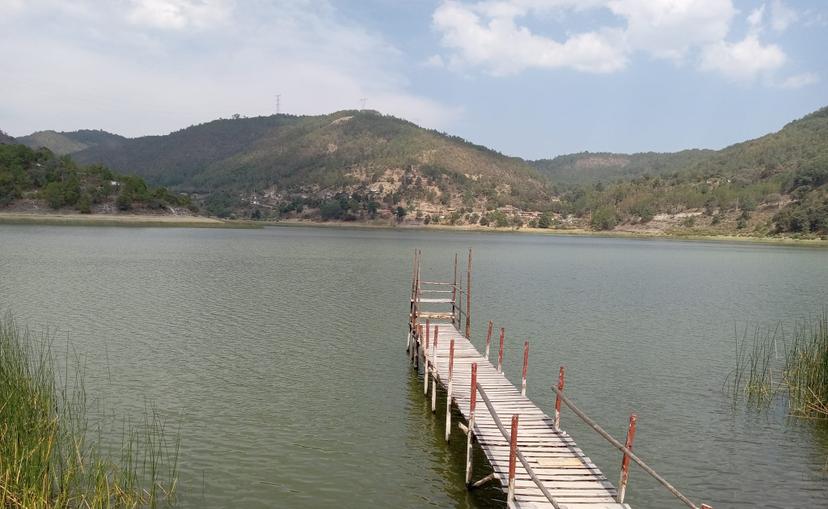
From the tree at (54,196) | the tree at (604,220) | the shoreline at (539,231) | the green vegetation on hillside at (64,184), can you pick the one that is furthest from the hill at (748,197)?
the tree at (54,196)

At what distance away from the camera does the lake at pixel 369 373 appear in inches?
514

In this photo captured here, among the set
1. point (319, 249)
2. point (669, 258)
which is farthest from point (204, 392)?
point (669, 258)

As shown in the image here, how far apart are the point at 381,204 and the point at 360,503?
186m

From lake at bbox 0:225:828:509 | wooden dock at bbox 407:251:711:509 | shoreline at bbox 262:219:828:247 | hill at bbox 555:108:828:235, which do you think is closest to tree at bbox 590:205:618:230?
hill at bbox 555:108:828:235

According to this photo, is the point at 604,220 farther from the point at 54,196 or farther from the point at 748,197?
the point at 54,196

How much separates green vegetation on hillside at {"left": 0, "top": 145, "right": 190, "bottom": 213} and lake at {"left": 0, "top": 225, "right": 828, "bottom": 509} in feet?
262

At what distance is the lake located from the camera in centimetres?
1306

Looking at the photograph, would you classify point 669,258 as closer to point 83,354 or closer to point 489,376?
point 489,376

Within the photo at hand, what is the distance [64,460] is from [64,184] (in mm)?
128321

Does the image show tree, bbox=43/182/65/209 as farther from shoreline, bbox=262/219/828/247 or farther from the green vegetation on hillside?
shoreline, bbox=262/219/828/247

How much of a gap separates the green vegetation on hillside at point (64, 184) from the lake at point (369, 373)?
79.9m

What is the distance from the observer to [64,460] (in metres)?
12.1

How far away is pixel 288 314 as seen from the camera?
3056 cm

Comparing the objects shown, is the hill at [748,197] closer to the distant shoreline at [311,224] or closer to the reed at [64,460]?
Result: the distant shoreline at [311,224]
